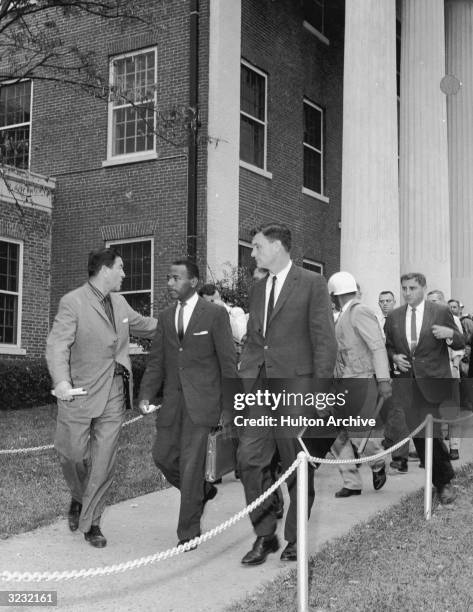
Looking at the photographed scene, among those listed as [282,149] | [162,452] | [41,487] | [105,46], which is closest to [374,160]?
[282,149]

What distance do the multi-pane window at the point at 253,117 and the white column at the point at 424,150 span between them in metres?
3.38

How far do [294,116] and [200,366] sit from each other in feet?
50.9

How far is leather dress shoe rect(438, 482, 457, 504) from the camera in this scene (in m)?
7.68

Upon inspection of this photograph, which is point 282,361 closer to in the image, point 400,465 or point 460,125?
point 400,465

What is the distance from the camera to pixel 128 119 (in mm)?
19062

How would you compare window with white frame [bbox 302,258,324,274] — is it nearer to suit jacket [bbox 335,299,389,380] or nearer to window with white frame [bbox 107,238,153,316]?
window with white frame [bbox 107,238,153,316]

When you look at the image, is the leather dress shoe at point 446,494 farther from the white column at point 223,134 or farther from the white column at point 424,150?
the white column at point 223,134

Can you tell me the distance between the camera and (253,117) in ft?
64.3

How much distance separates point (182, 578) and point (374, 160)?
36.7ft

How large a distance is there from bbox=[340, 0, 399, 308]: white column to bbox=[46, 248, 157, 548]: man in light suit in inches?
354

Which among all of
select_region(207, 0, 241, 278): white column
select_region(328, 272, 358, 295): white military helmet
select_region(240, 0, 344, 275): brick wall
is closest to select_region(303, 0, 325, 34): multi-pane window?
select_region(240, 0, 344, 275): brick wall

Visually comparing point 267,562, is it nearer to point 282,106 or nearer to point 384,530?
point 384,530

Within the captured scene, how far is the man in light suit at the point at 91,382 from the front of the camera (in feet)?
20.4

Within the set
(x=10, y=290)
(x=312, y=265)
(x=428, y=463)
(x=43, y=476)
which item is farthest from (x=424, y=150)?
(x=43, y=476)
